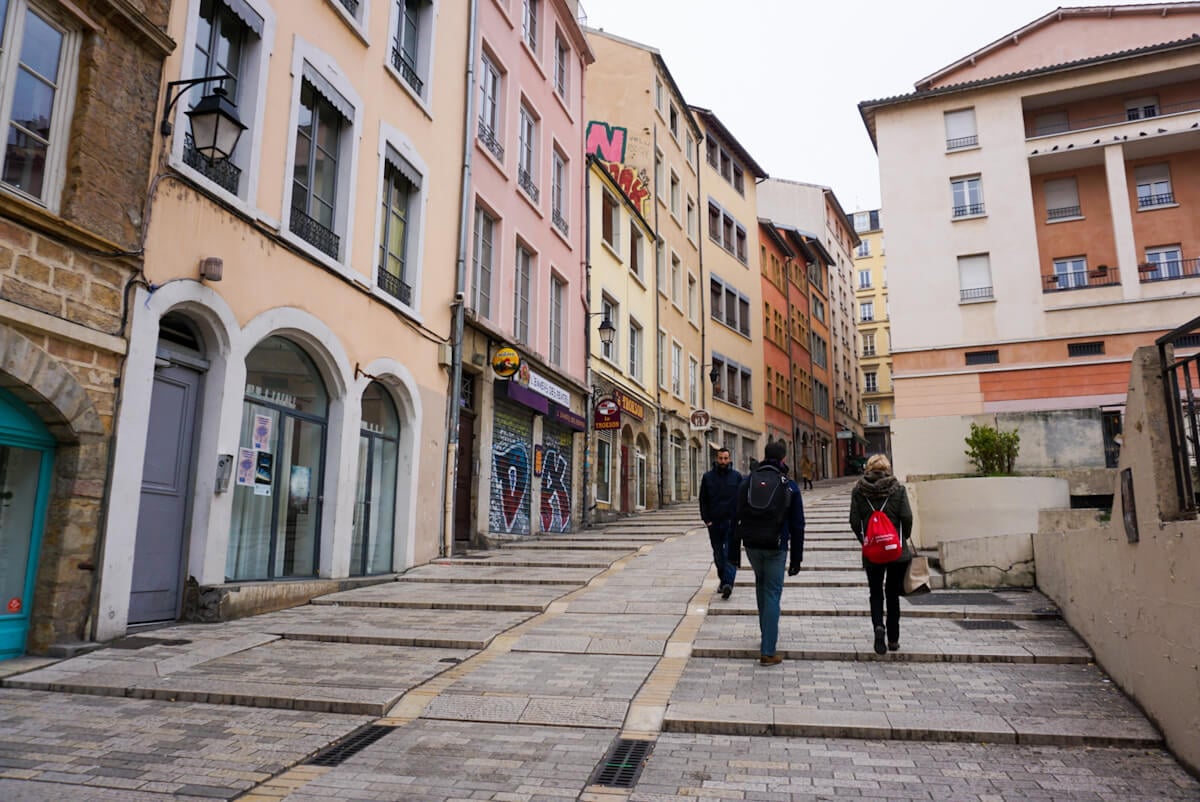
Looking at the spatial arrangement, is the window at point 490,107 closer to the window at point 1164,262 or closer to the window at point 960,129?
the window at point 960,129

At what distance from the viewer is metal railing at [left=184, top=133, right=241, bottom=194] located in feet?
28.3

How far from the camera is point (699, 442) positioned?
99.5 ft

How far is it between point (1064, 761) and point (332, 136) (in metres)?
10.6

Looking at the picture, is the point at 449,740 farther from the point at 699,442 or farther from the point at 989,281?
the point at 699,442

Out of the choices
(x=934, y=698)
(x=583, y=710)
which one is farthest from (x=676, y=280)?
(x=583, y=710)

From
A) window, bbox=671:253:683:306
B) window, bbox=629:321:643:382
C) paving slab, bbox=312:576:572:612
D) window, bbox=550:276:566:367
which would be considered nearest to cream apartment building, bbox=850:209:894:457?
window, bbox=671:253:683:306

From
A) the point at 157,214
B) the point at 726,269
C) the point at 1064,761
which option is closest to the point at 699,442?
the point at 726,269

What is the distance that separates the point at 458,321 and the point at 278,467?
479 centimetres

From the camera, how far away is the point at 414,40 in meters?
13.7

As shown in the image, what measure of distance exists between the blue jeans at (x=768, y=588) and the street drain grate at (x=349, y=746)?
306cm

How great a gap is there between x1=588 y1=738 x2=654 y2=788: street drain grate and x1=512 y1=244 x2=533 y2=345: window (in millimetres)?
12398

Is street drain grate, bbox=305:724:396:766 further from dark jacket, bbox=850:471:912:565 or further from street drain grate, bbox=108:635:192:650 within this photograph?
dark jacket, bbox=850:471:912:565

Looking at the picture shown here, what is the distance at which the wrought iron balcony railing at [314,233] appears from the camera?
34.1 ft

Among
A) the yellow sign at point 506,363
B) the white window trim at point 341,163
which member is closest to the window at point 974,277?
the yellow sign at point 506,363
